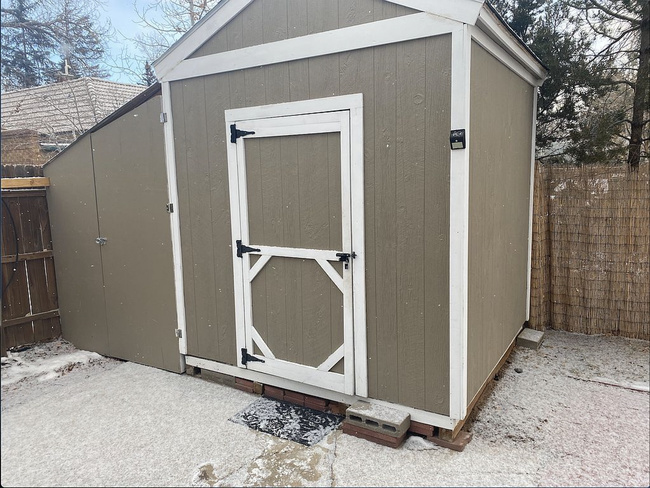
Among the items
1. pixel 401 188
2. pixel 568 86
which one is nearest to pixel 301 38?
pixel 401 188

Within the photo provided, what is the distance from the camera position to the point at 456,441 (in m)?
2.61

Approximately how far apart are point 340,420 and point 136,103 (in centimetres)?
268

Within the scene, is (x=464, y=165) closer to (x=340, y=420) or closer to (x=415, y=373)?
(x=415, y=373)

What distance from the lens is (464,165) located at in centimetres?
241

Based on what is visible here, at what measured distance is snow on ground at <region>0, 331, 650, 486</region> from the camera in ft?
6.71

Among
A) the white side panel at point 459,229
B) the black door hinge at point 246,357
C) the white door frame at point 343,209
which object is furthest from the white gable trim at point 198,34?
the black door hinge at point 246,357

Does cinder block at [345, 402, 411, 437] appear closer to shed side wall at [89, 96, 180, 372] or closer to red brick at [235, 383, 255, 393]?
red brick at [235, 383, 255, 393]

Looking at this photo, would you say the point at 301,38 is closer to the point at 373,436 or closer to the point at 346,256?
the point at 346,256

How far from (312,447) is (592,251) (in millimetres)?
3024

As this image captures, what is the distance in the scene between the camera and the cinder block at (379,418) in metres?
2.59

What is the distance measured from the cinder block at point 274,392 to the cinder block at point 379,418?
24.4 inches

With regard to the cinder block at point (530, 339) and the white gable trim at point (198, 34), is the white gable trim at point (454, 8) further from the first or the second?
the cinder block at point (530, 339)

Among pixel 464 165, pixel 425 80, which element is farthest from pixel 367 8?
pixel 464 165

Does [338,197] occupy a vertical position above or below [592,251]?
above
